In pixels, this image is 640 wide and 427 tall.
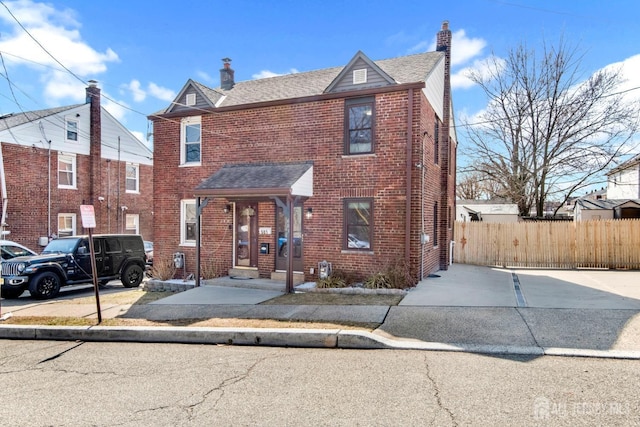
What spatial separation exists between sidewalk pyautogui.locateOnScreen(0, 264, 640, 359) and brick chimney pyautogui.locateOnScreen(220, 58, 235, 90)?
26.8 ft

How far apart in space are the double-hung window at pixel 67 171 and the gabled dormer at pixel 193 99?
11.2 meters

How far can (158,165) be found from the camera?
14.3 meters

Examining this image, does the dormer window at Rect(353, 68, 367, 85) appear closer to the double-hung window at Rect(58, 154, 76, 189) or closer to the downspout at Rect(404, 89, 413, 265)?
the downspout at Rect(404, 89, 413, 265)

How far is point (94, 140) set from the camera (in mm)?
22875

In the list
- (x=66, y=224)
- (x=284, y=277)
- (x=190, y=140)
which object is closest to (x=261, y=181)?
(x=284, y=277)

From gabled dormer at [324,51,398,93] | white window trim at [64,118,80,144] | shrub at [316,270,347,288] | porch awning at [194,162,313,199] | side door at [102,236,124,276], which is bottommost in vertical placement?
shrub at [316,270,347,288]

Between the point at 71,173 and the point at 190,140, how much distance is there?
12.0 meters

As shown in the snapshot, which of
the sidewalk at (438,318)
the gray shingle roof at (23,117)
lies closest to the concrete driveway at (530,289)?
the sidewalk at (438,318)

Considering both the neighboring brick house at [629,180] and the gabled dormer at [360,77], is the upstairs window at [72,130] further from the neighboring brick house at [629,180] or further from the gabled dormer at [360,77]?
the neighboring brick house at [629,180]

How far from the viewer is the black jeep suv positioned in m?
11.8

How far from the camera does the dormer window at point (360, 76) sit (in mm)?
11693

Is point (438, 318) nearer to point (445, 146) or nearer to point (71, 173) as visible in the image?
point (445, 146)

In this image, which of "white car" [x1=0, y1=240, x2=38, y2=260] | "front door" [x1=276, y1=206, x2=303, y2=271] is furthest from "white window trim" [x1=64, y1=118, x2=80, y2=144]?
"front door" [x1=276, y1=206, x2=303, y2=271]

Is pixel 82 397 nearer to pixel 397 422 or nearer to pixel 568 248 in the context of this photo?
pixel 397 422
